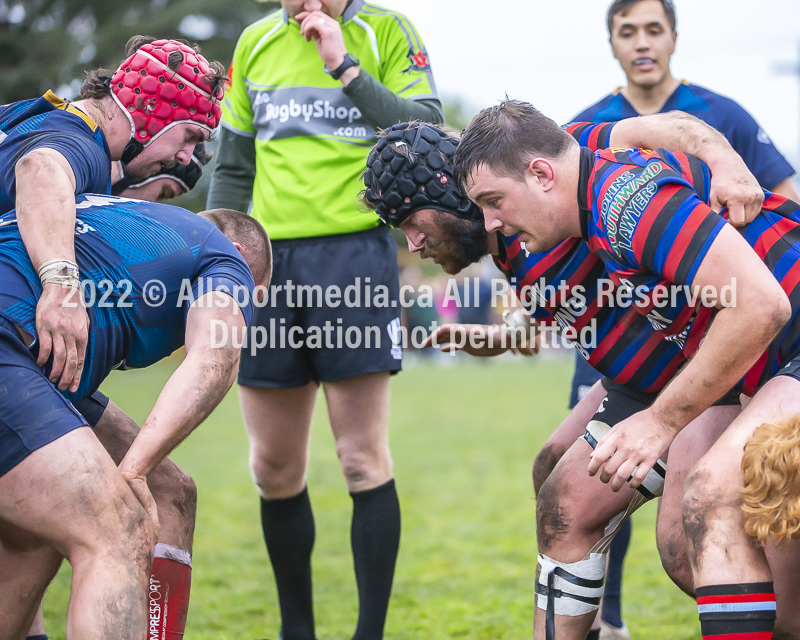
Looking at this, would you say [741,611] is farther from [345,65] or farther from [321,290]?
[345,65]

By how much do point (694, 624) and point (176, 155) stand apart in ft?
9.55

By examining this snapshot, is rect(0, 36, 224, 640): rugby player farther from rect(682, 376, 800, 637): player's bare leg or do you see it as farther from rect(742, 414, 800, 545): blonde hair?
rect(742, 414, 800, 545): blonde hair

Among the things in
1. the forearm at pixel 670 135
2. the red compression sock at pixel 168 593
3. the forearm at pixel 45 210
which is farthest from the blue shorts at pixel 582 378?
the forearm at pixel 45 210

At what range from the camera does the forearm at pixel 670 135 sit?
2.36 metres

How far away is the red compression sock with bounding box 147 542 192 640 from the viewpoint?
7.82 feet

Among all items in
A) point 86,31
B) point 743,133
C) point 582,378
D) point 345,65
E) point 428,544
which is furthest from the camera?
point 86,31

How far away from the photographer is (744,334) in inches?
75.0

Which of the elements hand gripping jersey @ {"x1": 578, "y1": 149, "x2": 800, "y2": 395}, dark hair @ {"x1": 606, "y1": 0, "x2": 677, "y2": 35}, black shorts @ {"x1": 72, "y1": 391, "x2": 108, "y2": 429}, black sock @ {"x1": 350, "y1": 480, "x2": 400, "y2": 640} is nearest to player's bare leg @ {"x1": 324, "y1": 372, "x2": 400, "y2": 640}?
black sock @ {"x1": 350, "y1": 480, "x2": 400, "y2": 640}

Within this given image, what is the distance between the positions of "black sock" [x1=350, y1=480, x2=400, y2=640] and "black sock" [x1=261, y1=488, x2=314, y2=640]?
0.85 feet

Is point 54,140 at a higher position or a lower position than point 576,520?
higher

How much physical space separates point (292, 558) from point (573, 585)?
4.29 ft

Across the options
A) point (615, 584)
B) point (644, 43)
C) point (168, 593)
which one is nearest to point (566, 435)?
point (615, 584)

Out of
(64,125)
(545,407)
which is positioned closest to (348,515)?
(64,125)

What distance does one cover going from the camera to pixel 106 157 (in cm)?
241
